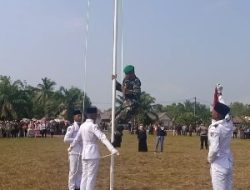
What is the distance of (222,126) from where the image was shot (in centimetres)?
948

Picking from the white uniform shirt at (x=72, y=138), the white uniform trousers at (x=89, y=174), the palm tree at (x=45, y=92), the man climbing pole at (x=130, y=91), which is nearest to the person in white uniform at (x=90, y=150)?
the white uniform trousers at (x=89, y=174)

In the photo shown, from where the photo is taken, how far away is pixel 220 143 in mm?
9602

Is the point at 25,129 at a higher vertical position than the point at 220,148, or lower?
higher

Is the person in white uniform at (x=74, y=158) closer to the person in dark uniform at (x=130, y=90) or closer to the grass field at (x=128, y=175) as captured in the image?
the grass field at (x=128, y=175)

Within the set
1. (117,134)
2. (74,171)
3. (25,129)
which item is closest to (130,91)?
(117,134)

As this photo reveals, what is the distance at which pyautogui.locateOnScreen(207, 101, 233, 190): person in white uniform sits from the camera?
30.9ft

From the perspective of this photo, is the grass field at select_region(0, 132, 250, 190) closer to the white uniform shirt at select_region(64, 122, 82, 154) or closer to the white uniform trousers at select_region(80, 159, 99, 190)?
the white uniform shirt at select_region(64, 122, 82, 154)

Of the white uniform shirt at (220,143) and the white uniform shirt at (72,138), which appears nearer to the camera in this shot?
the white uniform shirt at (220,143)

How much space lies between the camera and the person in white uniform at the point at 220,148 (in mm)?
9422

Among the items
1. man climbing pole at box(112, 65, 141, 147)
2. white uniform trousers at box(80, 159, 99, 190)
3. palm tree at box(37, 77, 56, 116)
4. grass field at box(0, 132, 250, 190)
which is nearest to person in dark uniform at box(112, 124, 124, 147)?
man climbing pole at box(112, 65, 141, 147)

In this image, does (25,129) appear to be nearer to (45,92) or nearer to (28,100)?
(28,100)

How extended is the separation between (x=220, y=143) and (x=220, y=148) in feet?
0.29

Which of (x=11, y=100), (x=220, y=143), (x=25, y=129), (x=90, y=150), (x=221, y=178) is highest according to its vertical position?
(x=11, y=100)

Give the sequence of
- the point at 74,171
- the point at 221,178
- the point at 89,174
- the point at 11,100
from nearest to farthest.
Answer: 1. the point at 221,178
2. the point at 89,174
3. the point at 74,171
4. the point at 11,100
